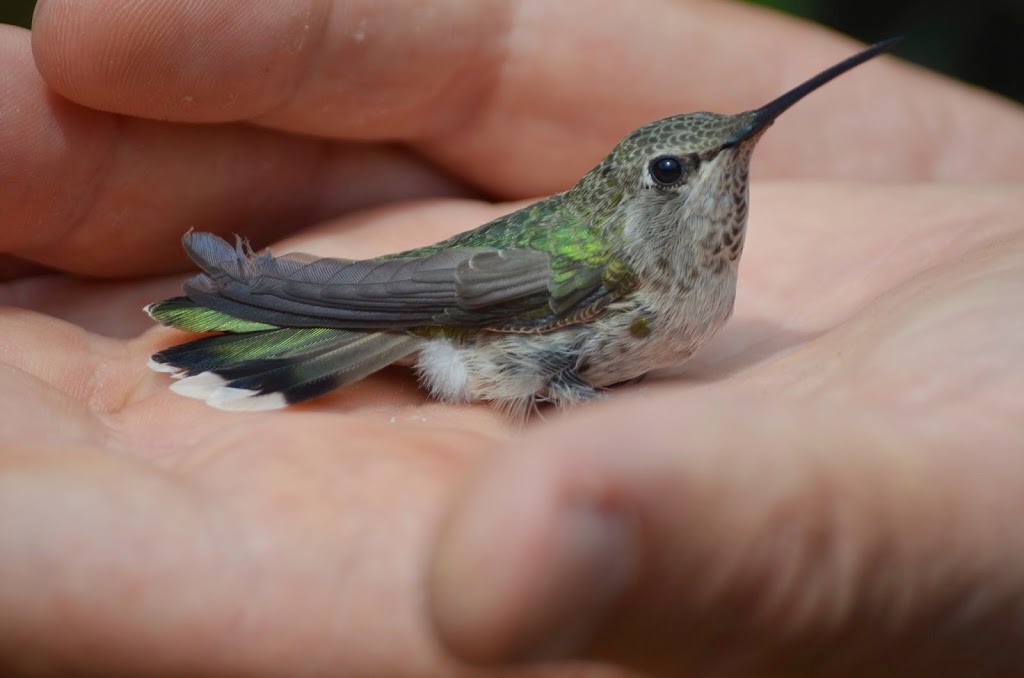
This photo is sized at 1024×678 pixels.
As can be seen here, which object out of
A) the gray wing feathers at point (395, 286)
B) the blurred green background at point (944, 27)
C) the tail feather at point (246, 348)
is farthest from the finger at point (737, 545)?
the blurred green background at point (944, 27)

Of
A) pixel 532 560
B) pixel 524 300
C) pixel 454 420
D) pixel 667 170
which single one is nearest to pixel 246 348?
pixel 454 420

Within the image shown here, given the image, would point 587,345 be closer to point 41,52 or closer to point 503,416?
point 503,416

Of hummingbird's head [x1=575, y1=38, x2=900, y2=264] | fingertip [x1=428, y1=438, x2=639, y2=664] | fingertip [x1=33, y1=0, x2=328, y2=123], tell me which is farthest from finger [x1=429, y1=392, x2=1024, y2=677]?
fingertip [x1=33, y1=0, x2=328, y2=123]

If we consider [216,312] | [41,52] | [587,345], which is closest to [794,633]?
[587,345]

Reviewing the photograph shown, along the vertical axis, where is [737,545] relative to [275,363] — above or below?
below

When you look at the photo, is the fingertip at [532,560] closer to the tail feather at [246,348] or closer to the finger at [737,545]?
the finger at [737,545]

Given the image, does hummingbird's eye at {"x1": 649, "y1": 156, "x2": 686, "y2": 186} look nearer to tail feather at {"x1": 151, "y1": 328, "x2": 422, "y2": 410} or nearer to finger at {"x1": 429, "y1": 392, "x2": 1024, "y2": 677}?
tail feather at {"x1": 151, "y1": 328, "x2": 422, "y2": 410}

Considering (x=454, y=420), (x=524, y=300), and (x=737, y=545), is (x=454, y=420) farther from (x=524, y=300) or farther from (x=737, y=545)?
(x=737, y=545)
